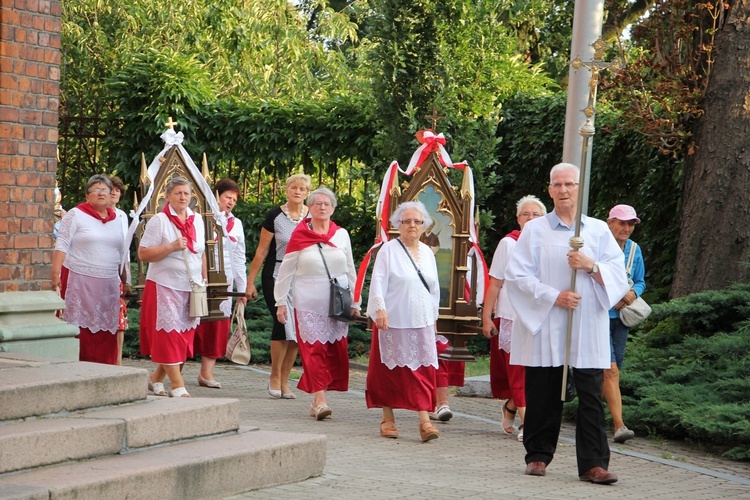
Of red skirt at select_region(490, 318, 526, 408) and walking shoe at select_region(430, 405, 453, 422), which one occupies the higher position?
red skirt at select_region(490, 318, 526, 408)

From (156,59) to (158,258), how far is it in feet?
29.1

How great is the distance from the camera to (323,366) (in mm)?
9930

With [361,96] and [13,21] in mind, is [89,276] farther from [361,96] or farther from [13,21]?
[361,96]

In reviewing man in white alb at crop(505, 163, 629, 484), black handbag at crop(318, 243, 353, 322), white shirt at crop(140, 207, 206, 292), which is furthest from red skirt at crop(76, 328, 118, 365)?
man in white alb at crop(505, 163, 629, 484)

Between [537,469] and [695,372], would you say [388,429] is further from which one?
[695,372]

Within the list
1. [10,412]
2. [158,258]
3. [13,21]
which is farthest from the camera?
[158,258]

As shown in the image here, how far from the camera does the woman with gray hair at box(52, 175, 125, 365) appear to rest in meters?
10.3

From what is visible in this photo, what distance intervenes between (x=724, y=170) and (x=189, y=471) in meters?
7.43

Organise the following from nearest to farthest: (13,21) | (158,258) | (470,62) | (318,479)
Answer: (318,479) → (13,21) → (158,258) → (470,62)

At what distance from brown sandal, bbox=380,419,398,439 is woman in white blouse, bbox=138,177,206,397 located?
186cm

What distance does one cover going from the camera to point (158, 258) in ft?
32.9

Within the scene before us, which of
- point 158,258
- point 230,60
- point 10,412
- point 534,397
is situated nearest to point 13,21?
point 158,258

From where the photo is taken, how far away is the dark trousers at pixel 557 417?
7.54 metres

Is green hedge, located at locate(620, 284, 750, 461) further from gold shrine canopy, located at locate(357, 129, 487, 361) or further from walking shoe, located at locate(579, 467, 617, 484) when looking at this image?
walking shoe, located at locate(579, 467, 617, 484)
